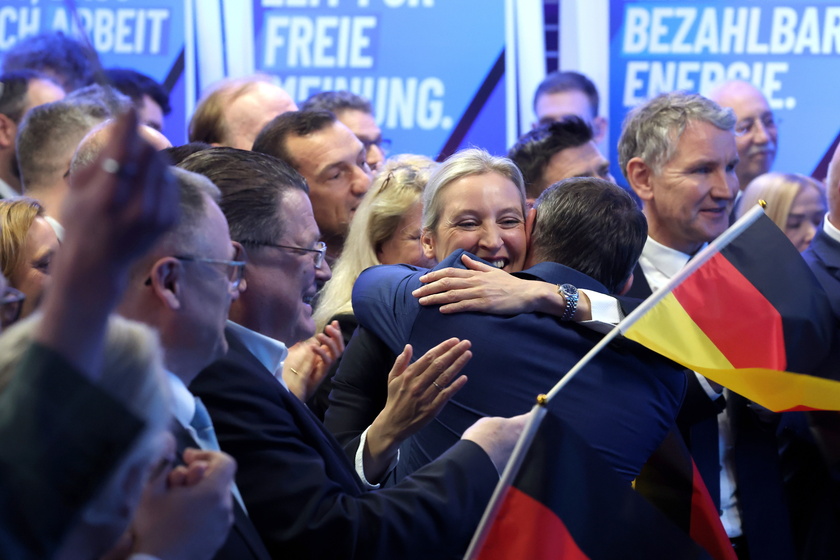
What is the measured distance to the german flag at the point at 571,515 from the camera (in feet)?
6.48

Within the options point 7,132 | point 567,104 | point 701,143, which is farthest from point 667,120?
point 7,132

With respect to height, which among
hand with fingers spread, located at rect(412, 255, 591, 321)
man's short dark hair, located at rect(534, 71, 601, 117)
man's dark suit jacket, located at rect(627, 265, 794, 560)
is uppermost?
A: man's short dark hair, located at rect(534, 71, 601, 117)

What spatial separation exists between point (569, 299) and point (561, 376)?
0.20 meters

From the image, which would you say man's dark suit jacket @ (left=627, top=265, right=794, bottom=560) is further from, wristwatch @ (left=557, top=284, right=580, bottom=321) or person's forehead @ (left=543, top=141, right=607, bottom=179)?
person's forehead @ (left=543, top=141, right=607, bottom=179)

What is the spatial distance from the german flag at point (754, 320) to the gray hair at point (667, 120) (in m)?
1.24

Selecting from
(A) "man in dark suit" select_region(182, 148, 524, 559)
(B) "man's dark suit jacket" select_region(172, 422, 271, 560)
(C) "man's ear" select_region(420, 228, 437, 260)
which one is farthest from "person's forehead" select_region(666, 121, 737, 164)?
(B) "man's dark suit jacket" select_region(172, 422, 271, 560)

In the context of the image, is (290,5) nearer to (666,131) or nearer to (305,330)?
(666,131)

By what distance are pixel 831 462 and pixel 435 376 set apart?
1259mm

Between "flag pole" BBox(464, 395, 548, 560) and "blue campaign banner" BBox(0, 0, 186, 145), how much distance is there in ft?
17.3

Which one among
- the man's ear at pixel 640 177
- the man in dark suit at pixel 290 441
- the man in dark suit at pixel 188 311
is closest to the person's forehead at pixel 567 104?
the man's ear at pixel 640 177

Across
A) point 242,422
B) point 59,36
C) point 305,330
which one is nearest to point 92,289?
point 242,422

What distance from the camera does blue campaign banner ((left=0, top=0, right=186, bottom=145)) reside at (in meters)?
6.86

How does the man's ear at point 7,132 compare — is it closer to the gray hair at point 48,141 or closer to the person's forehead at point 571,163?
the gray hair at point 48,141

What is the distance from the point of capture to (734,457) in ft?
10.6
